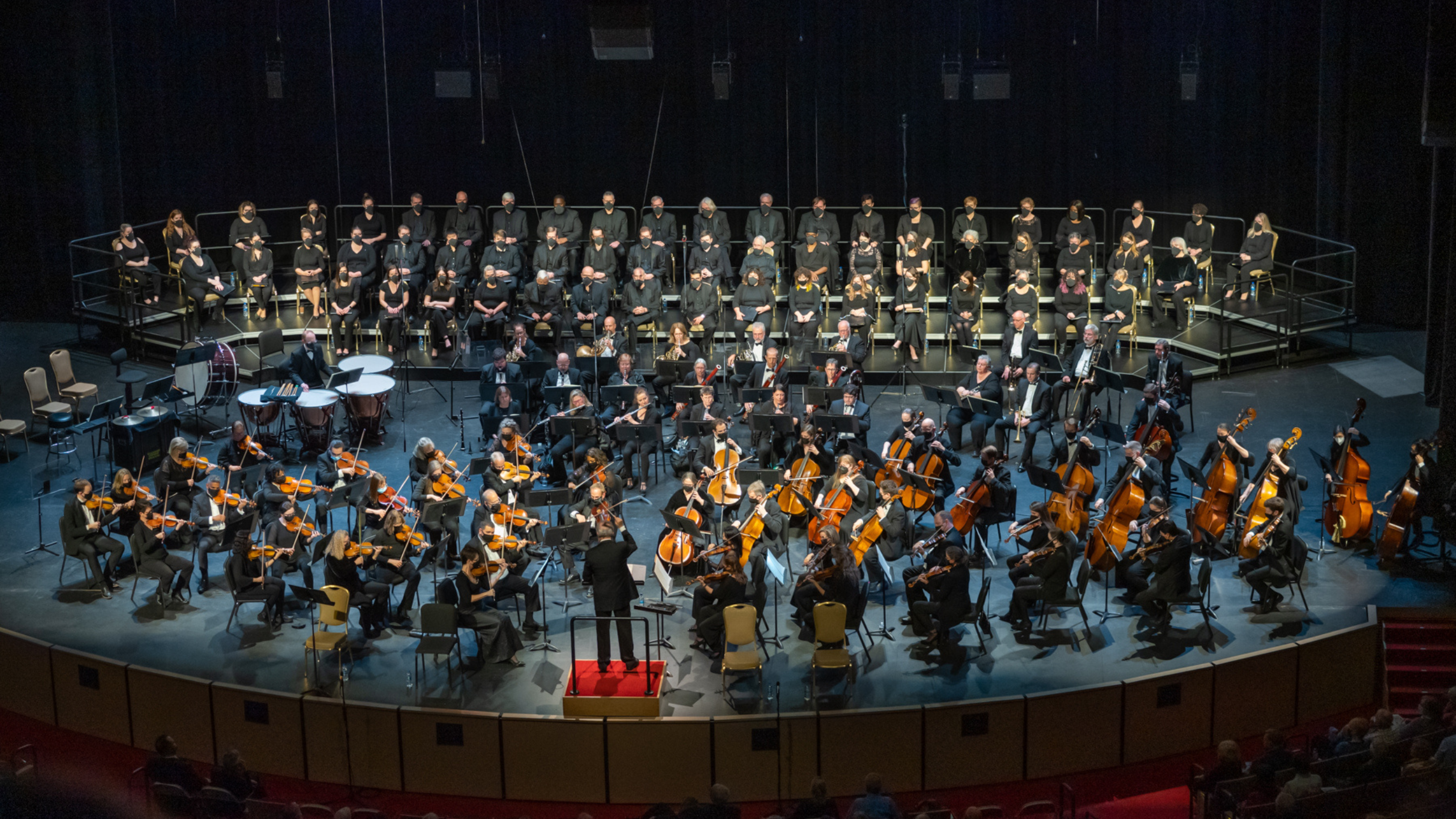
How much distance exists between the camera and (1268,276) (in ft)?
64.0

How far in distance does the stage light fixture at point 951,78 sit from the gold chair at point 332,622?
33.9 feet

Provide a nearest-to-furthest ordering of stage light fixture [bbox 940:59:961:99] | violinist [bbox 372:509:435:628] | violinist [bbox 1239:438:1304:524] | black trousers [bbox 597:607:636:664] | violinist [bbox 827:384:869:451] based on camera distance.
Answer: black trousers [bbox 597:607:636:664] → violinist [bbox 372:509:435:628] → violinist [bbox 1239:438:1304:524] → violinist [bbox 827:384:869:451] → stage light fixture [bbox 940:59:961:99]

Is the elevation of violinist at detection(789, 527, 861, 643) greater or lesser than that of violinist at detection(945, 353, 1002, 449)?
lesser

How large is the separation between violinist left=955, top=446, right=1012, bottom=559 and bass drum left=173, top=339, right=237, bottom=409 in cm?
835

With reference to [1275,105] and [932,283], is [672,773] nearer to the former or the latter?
[932,283]

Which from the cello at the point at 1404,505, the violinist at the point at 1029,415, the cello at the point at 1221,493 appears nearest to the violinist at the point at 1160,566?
the cello at the point at 1221,493

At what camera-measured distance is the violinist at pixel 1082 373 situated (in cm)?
1659

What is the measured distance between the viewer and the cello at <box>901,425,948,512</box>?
14.5 metres

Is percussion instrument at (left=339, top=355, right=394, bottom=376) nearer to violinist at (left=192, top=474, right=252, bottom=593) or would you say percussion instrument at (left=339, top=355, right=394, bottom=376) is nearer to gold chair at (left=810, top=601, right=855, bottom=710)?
violinist at (left=192, top=474, right=252, bottom=593)

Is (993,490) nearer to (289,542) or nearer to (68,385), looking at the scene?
(289,542)

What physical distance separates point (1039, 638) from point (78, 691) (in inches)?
295

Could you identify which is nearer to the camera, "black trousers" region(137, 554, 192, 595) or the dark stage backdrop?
"black trousers" region(137, 554, 192, 595)

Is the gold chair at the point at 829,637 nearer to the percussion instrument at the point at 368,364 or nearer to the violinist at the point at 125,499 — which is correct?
the violinist at the point at 125,499

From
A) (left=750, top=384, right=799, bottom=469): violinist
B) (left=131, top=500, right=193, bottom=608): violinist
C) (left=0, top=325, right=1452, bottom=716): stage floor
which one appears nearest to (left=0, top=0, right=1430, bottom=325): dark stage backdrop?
(left=0, top=325, right=1452, bottom=716): stage floor
